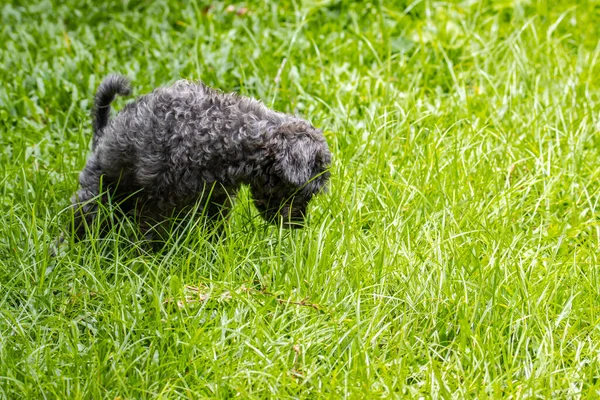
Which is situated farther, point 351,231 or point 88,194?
point 88,194

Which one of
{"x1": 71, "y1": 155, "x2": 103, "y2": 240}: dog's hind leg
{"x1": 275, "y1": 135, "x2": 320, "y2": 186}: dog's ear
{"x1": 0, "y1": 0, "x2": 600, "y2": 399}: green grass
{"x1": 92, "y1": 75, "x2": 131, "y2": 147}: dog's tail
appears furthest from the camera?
{"x1": 92, "y1": 75, "x2": 131, "y2": 147}: dog's tail

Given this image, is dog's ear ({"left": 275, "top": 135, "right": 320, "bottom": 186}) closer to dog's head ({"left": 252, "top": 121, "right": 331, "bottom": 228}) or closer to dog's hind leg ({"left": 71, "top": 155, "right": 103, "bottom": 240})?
dog's head ({"left": 252, "top": 121, "right": 331, "bottom": 228})

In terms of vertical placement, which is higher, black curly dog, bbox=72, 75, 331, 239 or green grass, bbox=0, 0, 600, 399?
black curly dog, bbox=72, 75, 331, 239

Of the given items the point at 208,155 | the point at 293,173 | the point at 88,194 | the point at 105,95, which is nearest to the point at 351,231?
the point at 293,173

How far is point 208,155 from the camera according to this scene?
343 centimetres

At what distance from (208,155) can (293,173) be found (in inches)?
14.6

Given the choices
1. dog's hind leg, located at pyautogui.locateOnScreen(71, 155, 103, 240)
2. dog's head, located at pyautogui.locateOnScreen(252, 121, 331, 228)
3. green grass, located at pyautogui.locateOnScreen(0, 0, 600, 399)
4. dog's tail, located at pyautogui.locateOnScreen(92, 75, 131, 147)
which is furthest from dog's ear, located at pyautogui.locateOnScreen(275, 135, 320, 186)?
dog's tail, located at pyautogui.locateOnScreen(92, 75, 131, 147)

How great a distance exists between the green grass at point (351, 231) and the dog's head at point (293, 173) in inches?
6.1

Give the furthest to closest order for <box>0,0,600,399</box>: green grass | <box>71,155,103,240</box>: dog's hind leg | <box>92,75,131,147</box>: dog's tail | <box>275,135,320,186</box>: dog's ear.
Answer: <box>92,75,131,147</box>: dog's tail
<box>71,155,103,240</box>: dog's hind leg
<box>275,135,320,186</box>: dog's ear
<box>0,0,600,399</box>: green grass

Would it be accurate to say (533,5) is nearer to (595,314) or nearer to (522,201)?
(522,201)

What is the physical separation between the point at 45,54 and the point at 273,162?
2920mm

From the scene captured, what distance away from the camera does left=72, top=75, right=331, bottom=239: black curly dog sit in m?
3.41

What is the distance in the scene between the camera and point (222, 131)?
343 cm

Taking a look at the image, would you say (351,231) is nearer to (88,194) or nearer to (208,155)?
(208,155)
